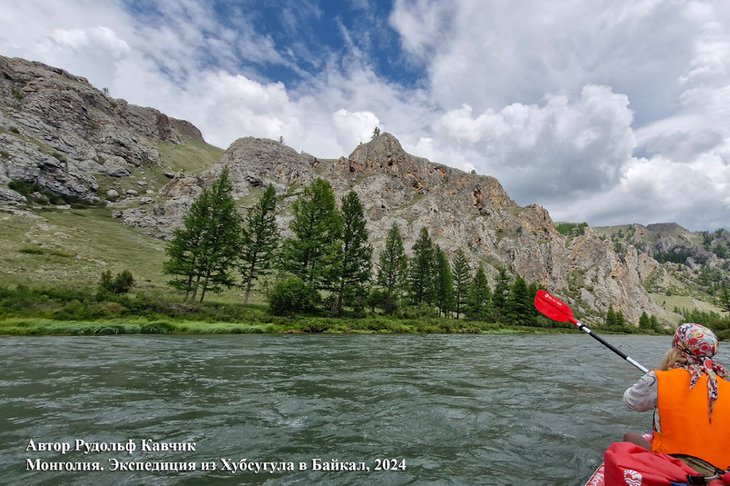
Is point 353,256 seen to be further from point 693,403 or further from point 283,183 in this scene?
point 283,183

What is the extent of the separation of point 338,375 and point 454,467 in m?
7.45

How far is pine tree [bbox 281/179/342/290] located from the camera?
38.8m

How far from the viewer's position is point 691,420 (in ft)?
13.0

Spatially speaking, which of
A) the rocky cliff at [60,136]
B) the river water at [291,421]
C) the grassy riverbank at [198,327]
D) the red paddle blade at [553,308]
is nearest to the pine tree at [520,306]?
the grassy riverbank at [198,327]

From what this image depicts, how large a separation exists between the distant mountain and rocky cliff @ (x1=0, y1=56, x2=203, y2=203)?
0.45m

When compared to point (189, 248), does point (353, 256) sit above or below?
above

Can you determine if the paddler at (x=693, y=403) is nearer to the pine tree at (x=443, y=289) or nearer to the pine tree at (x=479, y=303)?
the pine tree at (x=443, y=289)

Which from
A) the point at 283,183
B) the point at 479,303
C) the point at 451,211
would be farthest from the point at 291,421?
the point at 283,183

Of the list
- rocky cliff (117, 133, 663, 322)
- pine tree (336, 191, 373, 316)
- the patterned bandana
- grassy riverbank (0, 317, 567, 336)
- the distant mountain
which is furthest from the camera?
rocky cliff (117, 133, 663, 322)

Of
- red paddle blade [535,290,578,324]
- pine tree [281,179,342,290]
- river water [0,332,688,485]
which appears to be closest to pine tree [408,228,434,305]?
pine tree [281,179,342,290]

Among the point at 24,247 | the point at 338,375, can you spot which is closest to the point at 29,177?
the point at 24,247

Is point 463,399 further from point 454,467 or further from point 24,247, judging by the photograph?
point 24,247

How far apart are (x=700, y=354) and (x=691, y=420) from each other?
2.67ft

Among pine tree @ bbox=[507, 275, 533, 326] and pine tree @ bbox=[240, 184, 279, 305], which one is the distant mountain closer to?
pine tree @ bbox=[507, 275, 533, 326]
